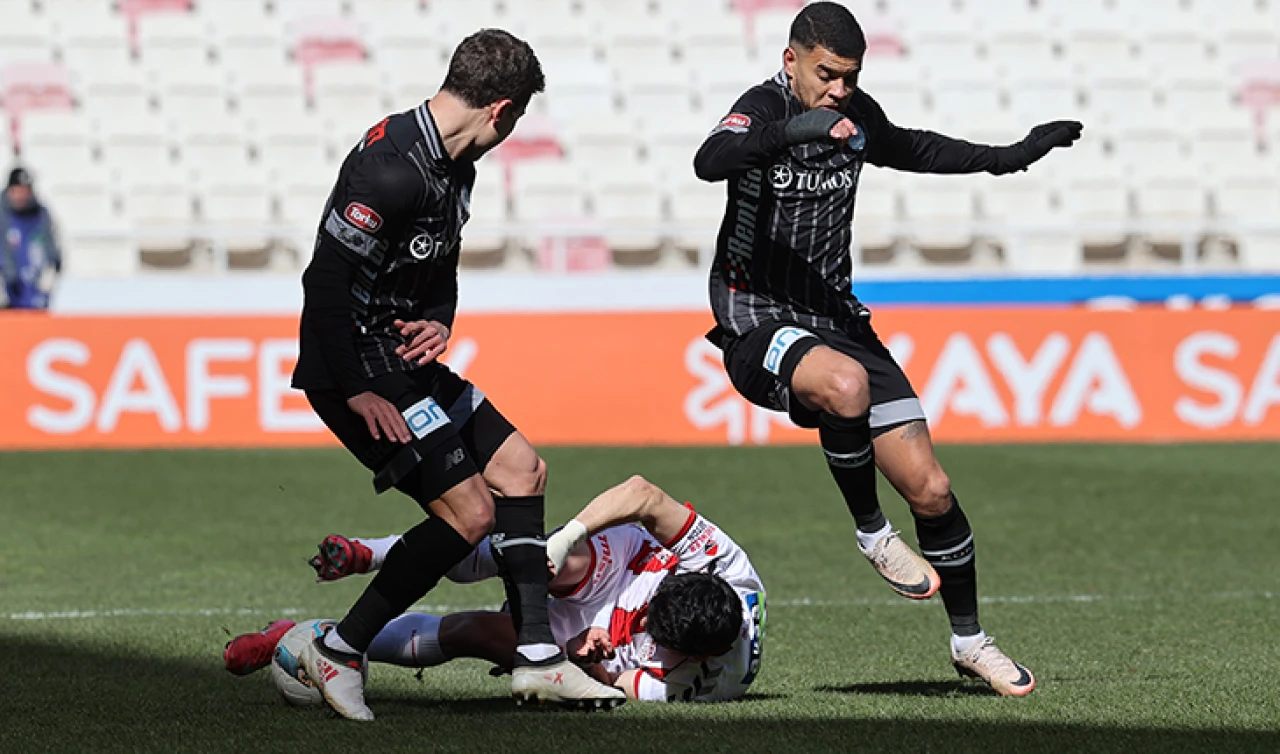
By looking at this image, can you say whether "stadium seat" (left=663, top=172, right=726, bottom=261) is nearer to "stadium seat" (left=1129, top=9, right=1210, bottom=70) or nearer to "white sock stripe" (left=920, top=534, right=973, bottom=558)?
"stadium seat" (left=1129, top=9, right=1210, bottom=70)

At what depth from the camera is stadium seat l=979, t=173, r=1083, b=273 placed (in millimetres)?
19141

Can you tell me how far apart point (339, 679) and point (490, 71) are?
71.4 inches

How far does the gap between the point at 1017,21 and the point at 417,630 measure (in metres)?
17.7

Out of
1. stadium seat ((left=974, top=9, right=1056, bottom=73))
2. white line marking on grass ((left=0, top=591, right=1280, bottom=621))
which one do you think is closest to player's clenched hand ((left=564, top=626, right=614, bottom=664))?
white line marking on grass ((left=0, top=591, right=1280, bottom=621))

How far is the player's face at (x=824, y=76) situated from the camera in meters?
6.16

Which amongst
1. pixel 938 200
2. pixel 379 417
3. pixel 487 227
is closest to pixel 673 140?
pixel 938 200

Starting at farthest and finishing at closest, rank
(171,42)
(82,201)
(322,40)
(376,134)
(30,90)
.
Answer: (322,40) → (171,42) → (30,90) → (82,201) → (376,134)

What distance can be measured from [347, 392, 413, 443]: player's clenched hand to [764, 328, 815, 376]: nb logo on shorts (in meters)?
1.38

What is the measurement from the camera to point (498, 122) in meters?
5.47

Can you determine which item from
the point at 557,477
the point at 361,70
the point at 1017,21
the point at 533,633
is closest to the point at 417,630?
the point at 533,633

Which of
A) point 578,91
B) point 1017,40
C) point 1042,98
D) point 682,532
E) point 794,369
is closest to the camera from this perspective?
point 682,532

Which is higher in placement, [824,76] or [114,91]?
[824,76]

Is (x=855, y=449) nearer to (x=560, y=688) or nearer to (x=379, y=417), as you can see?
(x=560, y=688)

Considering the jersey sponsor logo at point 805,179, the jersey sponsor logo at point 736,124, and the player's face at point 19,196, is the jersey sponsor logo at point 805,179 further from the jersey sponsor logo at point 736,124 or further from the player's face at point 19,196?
the player's face at point 19,196
